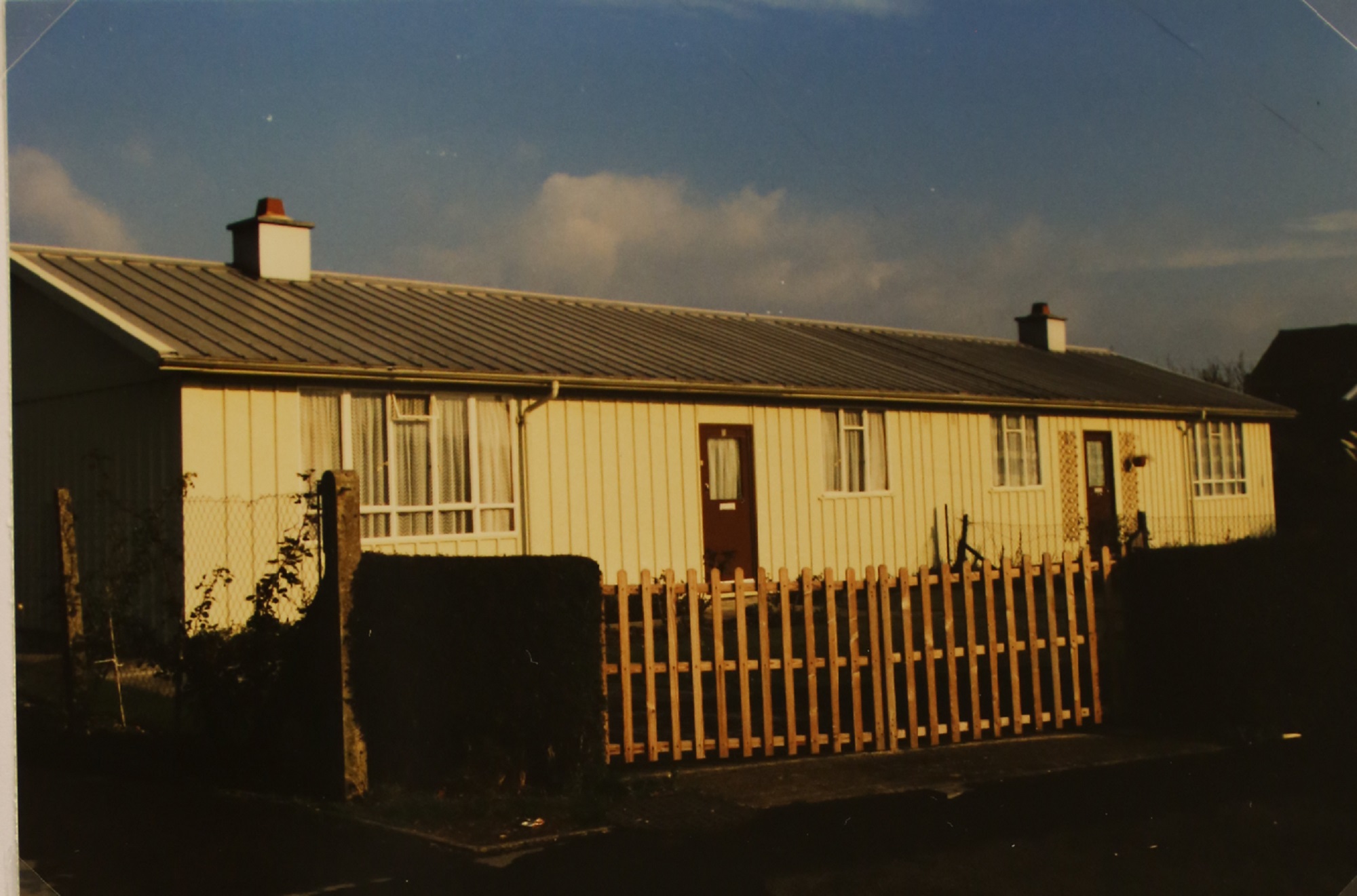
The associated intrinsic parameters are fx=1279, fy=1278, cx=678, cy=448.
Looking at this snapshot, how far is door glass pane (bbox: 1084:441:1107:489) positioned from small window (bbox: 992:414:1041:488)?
1.54 m

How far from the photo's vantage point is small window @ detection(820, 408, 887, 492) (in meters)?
17.9

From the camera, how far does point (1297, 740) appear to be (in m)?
8.41

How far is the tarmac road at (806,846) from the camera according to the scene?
561 centimetres

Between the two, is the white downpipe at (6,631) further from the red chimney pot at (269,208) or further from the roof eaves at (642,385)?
the red chimney pot at (269,208)

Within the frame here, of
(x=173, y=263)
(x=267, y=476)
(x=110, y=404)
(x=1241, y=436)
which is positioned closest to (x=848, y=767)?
(x=267, y=476)

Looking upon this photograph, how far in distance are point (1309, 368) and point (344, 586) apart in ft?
92.3

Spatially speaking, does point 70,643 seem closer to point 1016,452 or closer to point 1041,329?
point 1016,452

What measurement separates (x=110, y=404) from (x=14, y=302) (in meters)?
2.73

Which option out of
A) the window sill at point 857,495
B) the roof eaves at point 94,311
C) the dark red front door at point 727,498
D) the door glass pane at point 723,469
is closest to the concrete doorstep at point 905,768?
the roof eaves at point 94,311

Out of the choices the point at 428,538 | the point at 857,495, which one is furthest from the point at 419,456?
the point at 857,495

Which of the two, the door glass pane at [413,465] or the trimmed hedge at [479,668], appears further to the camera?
the door glass pane at [413,465]

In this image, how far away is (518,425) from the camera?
14672 millimetres

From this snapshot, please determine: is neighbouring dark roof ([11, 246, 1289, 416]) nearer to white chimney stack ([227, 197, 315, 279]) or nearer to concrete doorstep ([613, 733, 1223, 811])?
white chimney stack ([227, 197, 315, 279])

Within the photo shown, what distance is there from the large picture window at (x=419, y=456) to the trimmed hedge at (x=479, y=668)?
6.43 metres
